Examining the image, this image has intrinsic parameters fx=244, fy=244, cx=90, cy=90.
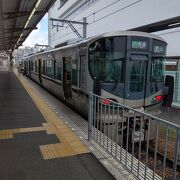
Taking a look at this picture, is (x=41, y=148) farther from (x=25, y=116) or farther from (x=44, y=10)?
(x=44, y=10)

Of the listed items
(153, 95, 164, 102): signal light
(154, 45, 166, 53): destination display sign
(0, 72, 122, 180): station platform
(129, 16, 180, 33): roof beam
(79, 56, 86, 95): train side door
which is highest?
(129, 16, 180, 33): roof beam

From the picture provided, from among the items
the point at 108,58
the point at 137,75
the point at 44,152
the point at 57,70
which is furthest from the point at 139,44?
the point at 57,70

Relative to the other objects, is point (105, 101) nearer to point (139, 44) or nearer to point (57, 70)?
point (139, 44)

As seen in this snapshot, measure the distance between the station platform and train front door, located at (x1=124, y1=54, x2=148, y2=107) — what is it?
1.82 metres

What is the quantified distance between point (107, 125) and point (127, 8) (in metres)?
13.7

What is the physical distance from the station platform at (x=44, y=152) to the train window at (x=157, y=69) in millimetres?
2741

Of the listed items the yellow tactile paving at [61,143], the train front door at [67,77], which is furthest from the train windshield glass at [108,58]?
the train front door at [67,77]

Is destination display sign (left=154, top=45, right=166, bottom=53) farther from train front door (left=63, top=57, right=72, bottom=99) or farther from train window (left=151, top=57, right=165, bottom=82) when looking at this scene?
train front door (left=63, top=57, right=72, bottom=99)

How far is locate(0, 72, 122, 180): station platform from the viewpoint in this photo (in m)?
3.48

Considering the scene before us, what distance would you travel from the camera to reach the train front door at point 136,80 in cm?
622

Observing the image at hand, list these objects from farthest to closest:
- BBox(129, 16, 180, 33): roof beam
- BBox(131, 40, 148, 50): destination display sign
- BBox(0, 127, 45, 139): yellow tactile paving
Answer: BBox(129, 16, 180, 33): roof beam → BBox(131, 40, 148, 50): destination display sign → BBox(0, 127, 45, 139): yellow tactile paving

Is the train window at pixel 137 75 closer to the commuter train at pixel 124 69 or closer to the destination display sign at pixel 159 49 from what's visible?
the commuter train at pixel 124 69

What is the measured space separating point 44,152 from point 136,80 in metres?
3.22

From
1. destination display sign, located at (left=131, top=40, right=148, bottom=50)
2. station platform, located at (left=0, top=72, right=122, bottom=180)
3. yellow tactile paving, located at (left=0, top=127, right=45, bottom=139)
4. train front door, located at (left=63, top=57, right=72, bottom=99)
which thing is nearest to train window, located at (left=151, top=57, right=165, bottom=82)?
destination display sign, located at (left=131, top=40, right=148, bottom=50)
